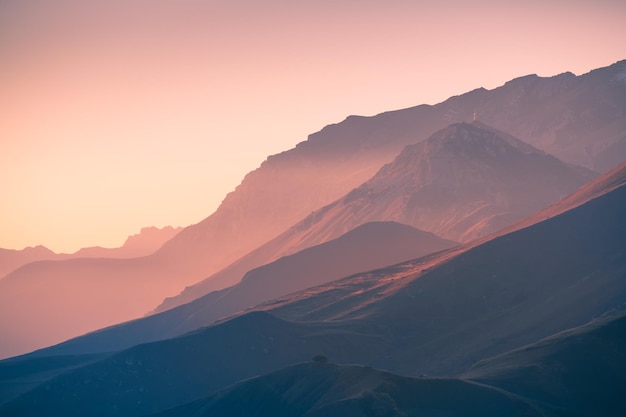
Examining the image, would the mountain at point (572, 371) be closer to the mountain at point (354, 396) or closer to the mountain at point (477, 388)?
the mountain at point (477, 388)

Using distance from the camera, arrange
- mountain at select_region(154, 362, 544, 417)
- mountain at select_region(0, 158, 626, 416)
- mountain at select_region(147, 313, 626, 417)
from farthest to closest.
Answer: mountain at select_region(0, 158, 626, 416) → mountain at select_region(147, 313, 626, 417) → mountain at select_region(154, 362, 544, 417)

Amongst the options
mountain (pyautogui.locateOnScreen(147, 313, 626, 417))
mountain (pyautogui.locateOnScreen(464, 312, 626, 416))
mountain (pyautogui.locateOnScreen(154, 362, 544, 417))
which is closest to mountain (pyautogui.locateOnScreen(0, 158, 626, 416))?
mountain (pyautogui.locateOnScreen(464, 312, 626, 416))

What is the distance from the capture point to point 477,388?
413 feet

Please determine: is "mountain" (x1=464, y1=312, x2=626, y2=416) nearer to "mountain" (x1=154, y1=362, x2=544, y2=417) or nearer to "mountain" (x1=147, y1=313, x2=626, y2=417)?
"mountain" (x1=147, y1=313, x2=626, y2=417)

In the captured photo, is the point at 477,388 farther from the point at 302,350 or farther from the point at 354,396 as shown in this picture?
the point at 302,350

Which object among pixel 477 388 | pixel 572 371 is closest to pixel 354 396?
pixel 477 388

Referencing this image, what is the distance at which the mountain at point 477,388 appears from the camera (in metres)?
124

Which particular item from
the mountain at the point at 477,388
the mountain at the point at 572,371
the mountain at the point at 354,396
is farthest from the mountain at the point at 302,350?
the mountain at the point at 354,396

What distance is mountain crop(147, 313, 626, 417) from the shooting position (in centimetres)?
12356

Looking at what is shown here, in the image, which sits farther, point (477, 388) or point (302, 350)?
point (302, 350)

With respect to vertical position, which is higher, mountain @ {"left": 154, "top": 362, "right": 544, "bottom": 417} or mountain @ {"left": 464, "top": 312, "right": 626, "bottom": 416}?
mountain @ {"left": 154, "top": 362, "right": 544, "bottom": 417}

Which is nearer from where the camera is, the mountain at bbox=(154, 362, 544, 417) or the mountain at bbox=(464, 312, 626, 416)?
the mountain at bbox=(154, 362, 544, 417)

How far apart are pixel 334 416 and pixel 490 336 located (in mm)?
62481

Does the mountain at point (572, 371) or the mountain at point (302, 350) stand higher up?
the mountain at point (302, 350)
